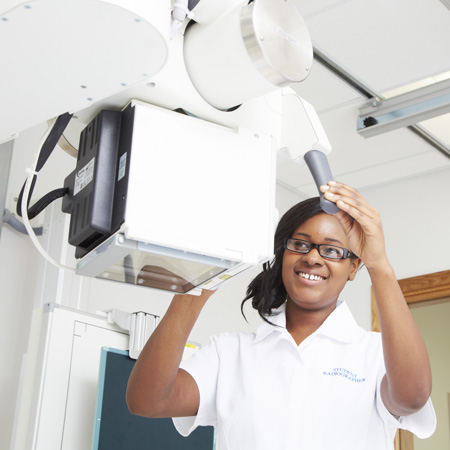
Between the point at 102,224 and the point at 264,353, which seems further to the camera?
the point at 264,353

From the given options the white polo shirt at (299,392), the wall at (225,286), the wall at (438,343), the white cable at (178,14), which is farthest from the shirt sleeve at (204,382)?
the wall at (438,343)

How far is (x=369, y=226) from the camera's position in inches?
37.0

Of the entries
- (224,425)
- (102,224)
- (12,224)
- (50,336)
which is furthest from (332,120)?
(102,224)

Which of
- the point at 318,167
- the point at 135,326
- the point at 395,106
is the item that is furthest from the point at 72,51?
the point at 395,106

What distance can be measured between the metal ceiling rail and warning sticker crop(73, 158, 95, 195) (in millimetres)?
1823

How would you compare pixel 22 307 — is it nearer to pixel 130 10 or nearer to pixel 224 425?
pixel 224 425

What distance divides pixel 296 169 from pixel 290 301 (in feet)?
6.54

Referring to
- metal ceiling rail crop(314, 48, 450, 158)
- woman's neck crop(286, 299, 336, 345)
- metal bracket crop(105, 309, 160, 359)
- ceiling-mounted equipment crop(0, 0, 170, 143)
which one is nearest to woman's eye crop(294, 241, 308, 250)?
woman's neck crop(286, 299, 336, 345)

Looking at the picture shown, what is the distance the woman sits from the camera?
1087 mm

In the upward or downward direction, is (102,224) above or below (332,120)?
below

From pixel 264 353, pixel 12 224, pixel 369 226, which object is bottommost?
pixel 264 353

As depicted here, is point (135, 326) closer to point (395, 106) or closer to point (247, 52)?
point (247, 52)

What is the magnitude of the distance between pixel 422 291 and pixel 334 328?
6.60 ft

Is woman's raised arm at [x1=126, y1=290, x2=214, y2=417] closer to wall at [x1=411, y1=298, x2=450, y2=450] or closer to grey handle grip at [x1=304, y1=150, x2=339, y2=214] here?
grey handle grip at [x1=304, y1=150, x2=339, y2=214]
